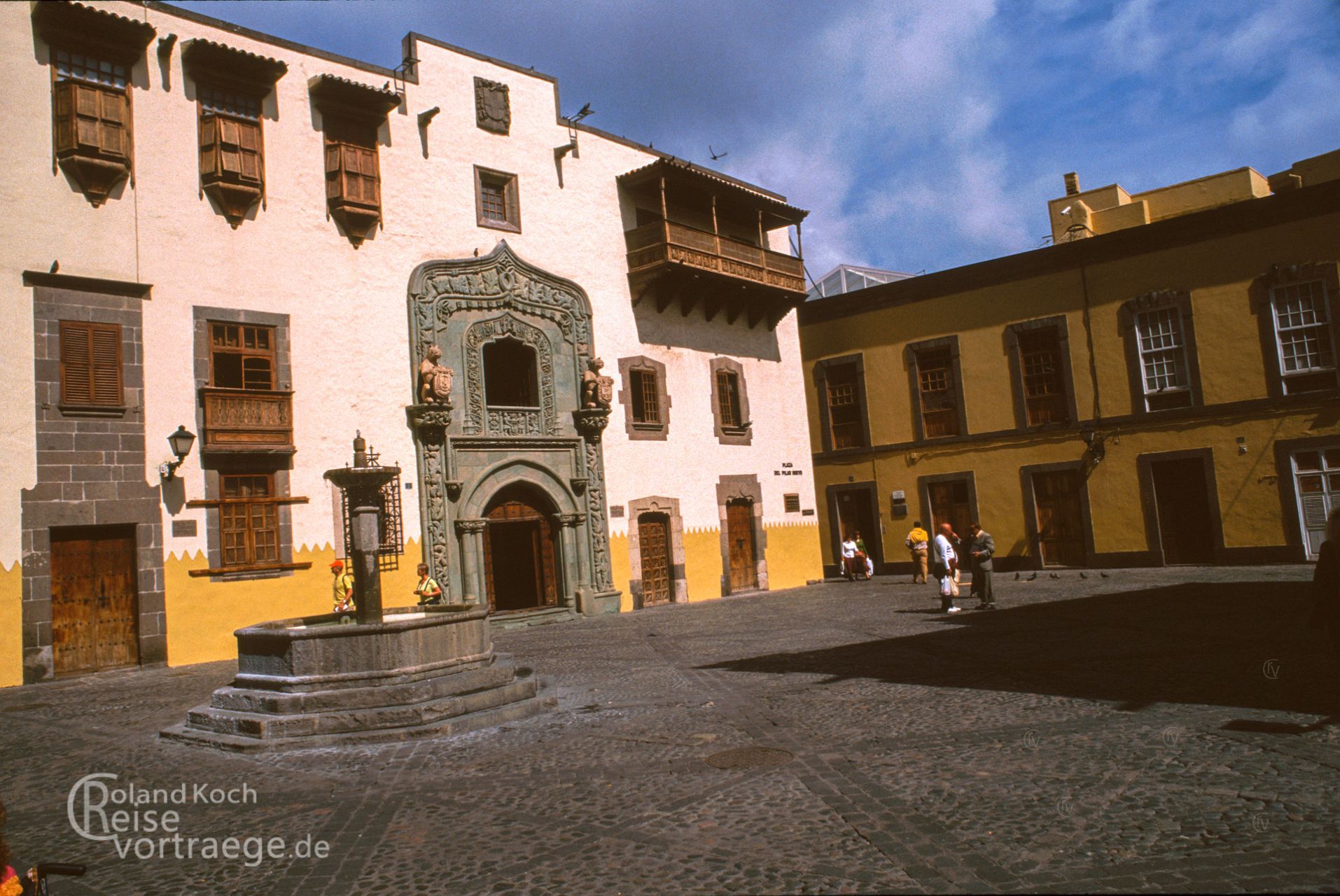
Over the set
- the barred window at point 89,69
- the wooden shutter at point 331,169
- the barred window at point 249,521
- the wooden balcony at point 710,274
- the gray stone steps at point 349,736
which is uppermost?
the barred window at point 89,69

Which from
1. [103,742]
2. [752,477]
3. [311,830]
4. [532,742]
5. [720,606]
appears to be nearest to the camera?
[311,830]

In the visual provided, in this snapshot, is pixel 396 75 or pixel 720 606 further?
pixel 720 606

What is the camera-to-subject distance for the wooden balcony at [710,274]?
23297mm

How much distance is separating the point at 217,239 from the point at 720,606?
13217 millimetres

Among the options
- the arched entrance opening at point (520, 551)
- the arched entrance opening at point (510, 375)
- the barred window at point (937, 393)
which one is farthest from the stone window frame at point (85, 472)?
the barred window at point (937, 393)

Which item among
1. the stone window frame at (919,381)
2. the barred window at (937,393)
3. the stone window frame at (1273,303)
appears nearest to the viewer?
the stone window frame at (1273,303)

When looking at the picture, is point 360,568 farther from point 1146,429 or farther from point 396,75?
point 1146,429

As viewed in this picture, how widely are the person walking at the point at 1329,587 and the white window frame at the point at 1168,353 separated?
18344 mm

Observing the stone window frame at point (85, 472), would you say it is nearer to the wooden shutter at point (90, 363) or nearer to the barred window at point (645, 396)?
the wooden shutter at point (90, 363)

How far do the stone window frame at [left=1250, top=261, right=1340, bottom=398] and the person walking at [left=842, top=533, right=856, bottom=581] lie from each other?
11.6 metres

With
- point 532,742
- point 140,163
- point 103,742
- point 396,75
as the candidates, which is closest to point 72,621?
point 103,742

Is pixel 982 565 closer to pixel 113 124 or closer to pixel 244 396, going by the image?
pixel 244 396

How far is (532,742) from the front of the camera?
26.8ft

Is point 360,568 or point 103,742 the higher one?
point 360,568
